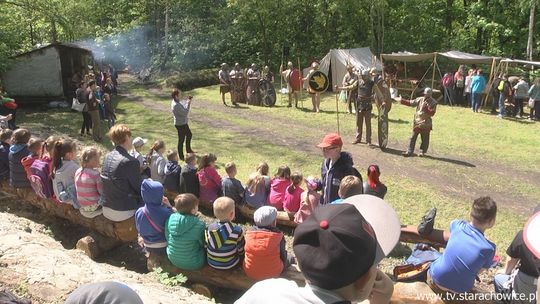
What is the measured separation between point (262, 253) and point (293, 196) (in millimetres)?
2272

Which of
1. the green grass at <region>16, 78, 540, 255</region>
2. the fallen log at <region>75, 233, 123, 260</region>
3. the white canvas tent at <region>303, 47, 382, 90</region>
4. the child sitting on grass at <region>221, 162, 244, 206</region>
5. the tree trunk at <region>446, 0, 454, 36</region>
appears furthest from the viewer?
the tree trunk at <region>446, 0, 454, 36</region>

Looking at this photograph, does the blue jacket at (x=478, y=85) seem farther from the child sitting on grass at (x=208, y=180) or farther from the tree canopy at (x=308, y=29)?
the child sitting on grass at (x=208, y=180)

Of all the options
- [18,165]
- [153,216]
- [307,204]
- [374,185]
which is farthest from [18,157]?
[374,185]

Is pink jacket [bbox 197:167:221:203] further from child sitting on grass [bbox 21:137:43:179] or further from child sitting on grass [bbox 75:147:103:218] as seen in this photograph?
child sitting on grass [bbox 21:137:43:179]

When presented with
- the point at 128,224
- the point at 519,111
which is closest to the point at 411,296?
the point at 128,224

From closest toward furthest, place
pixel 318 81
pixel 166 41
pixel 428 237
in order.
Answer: pixel 428 237, pixel 318 81, pixel 166 41

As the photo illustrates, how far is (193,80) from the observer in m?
25.9

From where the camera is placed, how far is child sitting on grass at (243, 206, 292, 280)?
4.79 m

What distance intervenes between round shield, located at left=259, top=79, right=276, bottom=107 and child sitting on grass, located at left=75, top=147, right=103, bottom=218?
1307cm

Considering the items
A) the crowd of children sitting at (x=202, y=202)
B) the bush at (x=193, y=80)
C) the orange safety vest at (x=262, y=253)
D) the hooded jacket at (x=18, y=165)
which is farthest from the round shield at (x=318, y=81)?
the bush at (x=193, y=80)

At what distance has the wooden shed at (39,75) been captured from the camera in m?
17.7

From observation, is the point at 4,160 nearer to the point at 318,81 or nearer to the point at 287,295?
the point at 287,295

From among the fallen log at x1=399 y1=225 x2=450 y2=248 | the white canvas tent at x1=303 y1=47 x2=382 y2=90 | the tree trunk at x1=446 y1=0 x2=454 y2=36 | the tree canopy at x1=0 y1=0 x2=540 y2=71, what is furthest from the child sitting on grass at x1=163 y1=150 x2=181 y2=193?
the tree trunk at x1=446 y1=0 x2=454 y2=36

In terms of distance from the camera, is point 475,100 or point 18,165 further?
point 475,100
